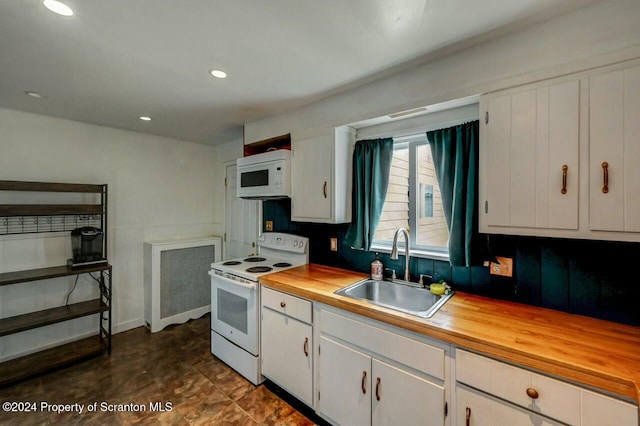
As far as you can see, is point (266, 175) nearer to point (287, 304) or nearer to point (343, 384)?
point (287, 304)

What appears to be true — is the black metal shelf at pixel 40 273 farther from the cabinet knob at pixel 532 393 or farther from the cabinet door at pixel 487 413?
the cabinet knob at pixel 532 393

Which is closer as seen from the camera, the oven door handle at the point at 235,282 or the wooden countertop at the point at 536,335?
the wooden countertop at the point at 536,335

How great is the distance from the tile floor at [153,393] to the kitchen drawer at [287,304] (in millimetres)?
704

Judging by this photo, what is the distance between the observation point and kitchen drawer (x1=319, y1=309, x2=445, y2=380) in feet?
4.43

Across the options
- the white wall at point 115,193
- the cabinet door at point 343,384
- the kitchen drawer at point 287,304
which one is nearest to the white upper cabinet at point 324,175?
the kitchen drawer at point 287,304

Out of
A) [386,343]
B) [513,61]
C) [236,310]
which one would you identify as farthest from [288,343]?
[513,61]

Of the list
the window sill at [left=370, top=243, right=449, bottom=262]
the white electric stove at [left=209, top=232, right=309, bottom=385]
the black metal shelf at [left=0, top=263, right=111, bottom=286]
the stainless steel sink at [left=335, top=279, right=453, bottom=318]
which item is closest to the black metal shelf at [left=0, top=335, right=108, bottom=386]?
the black metal shelf at [left=0, top=263, right=111, bottom=286]

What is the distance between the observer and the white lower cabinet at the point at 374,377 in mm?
1371

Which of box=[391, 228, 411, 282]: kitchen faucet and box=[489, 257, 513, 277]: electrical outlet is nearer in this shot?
box=[489, 257, 513, 277]: electrical outlet

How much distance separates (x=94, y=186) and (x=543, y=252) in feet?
12.5

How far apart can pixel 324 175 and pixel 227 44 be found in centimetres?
114

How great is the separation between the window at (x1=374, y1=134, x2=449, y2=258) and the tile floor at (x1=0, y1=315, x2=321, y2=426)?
1518 mm

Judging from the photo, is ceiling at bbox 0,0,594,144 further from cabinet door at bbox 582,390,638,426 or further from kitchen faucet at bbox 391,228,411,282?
cabinet door at bbox 582,390,638,426

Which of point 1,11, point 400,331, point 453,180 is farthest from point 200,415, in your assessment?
point 1,11
